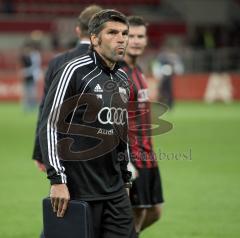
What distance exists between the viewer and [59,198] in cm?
523

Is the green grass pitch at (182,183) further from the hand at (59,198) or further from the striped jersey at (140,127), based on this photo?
the hand at (59,198)

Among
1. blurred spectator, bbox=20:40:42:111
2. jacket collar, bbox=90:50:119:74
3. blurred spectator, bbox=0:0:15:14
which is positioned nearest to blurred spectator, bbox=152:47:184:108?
blurred spectator, bbox=20:40:42:111

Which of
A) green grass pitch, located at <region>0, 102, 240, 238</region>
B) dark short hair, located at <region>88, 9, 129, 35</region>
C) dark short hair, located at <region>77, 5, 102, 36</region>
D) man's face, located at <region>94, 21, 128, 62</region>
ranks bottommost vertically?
green grass pitch, located at <region>0, 102, 240, 238</region>

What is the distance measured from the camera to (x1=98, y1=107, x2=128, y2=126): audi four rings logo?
18.2ft

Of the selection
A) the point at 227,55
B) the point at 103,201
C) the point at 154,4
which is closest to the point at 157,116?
the point at 103,201

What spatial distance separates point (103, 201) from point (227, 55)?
30149 millimetres

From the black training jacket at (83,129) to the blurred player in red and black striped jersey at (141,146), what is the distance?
6.08 ft

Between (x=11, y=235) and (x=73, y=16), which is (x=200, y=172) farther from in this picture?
(x=73, y=16)

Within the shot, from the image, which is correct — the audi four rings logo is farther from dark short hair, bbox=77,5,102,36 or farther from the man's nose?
dark short hair, bbox=77,5,102,36

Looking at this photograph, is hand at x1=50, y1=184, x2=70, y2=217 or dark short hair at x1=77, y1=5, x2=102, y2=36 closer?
hand at x1=50, y1=184, x2=70, y2=217

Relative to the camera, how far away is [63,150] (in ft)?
17.9

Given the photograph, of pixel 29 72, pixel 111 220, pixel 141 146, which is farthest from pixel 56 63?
pixel 29 72

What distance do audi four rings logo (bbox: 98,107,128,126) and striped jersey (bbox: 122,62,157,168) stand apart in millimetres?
1612

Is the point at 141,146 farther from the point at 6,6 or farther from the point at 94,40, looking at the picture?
the point at 6,6
